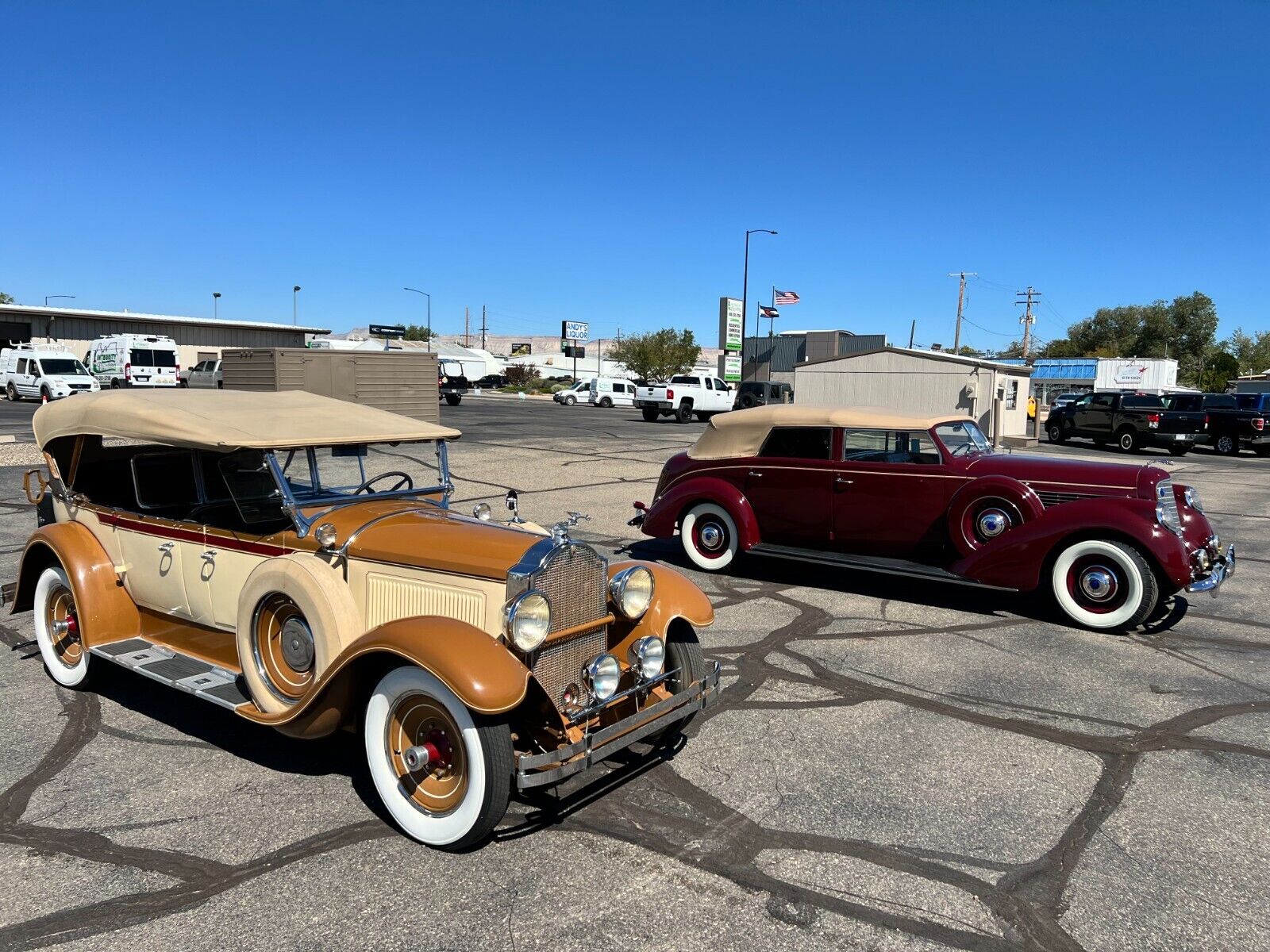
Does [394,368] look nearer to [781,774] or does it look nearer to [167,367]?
[781,774]

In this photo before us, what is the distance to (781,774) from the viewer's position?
4.05m

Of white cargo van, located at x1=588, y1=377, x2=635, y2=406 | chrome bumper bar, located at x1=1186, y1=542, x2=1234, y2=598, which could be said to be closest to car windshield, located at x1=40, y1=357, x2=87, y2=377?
white cargo van, located at x1=588, y1=377, x2=635, y2=406

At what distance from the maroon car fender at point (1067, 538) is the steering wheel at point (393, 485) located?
4480mm

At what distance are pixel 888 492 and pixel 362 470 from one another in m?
4.70

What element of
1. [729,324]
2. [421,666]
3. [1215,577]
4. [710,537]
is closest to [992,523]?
[1215,577]

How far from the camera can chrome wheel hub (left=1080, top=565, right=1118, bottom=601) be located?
6.52 m

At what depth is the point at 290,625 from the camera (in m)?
3.99

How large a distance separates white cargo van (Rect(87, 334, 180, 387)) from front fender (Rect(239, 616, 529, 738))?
101 feet

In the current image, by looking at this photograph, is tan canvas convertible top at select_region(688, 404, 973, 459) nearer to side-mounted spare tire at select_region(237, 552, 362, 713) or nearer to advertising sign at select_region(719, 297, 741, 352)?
side-mounted spare tire at select_region(237, 552, 362, 713)

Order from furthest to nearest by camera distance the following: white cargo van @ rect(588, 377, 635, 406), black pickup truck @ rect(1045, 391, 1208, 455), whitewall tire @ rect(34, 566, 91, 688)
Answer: white cargo van @ rect(588, 377, 635, 406) → black pickup truck @ rect(1045, 391, 1208, 455) → whitewall tire @ rect(34, 566, 91, 688)

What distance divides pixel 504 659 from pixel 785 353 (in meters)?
55.6

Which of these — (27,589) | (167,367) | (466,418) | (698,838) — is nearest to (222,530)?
(27,589)

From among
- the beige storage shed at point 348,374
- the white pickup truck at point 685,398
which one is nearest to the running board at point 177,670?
the beige storage shed at point 348,374

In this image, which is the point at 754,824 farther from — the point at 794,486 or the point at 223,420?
the point at 794,486
